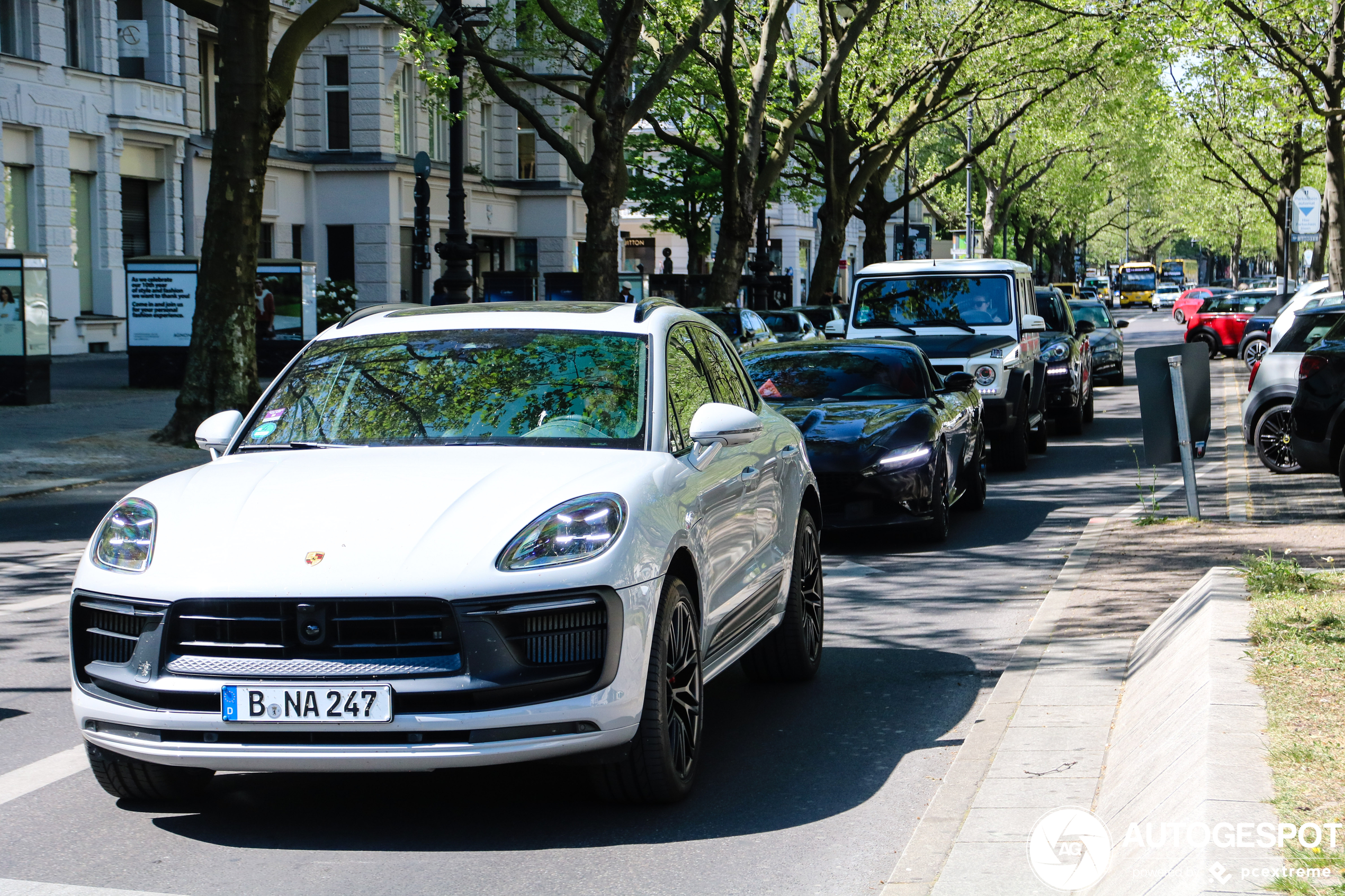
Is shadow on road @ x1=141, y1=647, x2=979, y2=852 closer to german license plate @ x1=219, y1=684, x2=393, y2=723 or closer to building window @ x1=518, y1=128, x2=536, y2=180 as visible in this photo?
german license plate @ x1=219, y1=684, x2=393, y2=723

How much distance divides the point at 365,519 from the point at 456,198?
717 inches

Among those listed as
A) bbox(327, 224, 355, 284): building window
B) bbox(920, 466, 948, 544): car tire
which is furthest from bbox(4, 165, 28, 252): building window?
bbox(920, 466, 948, 544): car tire

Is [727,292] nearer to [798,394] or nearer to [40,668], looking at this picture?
[798,394]

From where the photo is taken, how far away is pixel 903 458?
11.4 meters

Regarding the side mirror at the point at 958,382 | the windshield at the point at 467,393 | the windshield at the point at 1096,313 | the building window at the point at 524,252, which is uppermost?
the building window at the point at 524,252

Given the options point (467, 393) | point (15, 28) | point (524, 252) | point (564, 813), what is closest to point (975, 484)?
point (467, 393)

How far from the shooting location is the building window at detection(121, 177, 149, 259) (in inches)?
1421

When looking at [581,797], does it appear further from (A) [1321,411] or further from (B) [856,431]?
(A) [1321,411]

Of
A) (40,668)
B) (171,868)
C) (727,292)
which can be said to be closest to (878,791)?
(171,868)

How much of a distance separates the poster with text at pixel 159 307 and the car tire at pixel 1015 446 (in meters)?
13.6

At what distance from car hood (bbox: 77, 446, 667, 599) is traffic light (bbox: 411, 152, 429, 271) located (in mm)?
25490

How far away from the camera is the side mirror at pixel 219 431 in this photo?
6.17 m

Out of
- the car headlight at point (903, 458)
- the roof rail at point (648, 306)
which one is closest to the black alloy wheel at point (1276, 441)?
the car headlight at point (903, 458)

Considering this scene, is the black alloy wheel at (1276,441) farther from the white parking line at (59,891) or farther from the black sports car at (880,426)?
the white parking line at (59,891)
